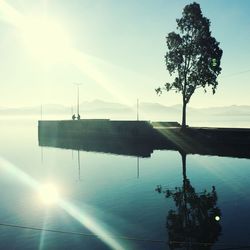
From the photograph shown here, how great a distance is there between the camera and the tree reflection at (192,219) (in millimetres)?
19344

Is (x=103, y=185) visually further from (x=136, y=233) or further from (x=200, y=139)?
(x=200, y=139)

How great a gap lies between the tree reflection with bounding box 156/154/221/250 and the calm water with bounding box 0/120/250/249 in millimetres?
318

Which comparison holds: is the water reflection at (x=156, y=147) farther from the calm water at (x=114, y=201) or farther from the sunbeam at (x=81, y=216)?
the sunbeam at (x=81, y=216)

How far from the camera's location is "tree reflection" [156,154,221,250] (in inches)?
762

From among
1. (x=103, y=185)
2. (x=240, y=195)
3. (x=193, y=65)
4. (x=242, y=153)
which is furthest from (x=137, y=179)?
(x=193, y=65)

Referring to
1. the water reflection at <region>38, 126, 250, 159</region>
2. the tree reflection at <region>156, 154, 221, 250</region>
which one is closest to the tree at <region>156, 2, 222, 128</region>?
the water reflection at <region>38, 126, 250, 159</region>

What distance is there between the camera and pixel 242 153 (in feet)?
181

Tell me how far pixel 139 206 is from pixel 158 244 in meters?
8.23

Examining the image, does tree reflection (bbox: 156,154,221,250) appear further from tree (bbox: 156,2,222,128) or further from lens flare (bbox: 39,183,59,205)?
tree (bbox: 156,2,222,128)

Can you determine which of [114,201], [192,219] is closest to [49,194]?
[114,201]

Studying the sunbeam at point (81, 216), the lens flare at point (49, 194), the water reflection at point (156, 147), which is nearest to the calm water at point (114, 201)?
the sunbeam at point (81, 216)

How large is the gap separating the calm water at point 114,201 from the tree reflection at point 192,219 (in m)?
0.32

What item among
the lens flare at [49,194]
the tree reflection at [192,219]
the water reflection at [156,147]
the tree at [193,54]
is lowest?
the lens flare at [49,194]

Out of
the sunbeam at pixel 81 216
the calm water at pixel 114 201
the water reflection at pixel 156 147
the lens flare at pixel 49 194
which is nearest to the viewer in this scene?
the sunbeam at pixel 81 216
